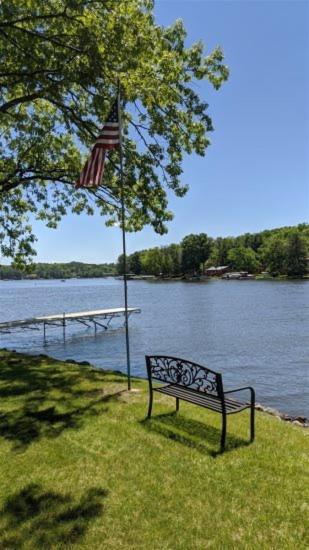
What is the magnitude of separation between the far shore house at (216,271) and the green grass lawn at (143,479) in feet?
426

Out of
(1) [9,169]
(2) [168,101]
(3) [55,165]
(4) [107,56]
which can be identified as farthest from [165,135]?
(1) [9,169]

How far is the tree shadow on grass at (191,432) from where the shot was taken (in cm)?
562

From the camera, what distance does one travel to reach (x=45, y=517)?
3.84 meters

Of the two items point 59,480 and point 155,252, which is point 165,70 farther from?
point 155,252

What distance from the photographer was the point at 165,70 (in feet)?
32.4

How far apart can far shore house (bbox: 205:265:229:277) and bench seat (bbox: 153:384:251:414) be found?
129978mm

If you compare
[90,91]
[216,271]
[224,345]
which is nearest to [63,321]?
[224,345]

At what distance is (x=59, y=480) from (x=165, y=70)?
30.4ft

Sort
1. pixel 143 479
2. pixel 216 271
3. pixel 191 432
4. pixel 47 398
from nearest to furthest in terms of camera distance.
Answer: pixel 143 479 → pixel 191 432 → pixel 47 398 → pixel 216 271

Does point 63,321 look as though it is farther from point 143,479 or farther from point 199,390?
point 143,479

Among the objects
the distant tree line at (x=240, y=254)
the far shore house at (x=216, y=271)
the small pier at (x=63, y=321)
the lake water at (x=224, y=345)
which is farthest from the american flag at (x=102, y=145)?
the far shore house at (x=216, y=271)

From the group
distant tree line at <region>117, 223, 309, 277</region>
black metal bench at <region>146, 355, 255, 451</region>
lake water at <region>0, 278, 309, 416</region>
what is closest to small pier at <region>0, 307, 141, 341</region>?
lake water at <region>0, 278, 309, 416</region>

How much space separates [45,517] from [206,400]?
2775 millimetres

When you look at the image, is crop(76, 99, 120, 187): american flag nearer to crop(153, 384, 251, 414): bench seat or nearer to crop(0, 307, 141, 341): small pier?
crop(153, 384, 251, 414): bench seat
